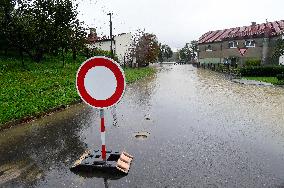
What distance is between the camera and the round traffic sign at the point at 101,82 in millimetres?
4699

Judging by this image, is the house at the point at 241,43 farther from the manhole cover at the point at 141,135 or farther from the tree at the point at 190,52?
the tree at the point at 190,52

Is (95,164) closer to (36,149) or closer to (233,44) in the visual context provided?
(36,149)

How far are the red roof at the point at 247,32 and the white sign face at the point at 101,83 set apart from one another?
4944 centimetres

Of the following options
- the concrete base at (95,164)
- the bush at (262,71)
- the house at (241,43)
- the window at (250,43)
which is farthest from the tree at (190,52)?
the concrete base at (95,164)

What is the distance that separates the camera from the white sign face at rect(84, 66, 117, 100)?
4.71m

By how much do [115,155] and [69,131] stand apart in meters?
2.95

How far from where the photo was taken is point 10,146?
6500mm

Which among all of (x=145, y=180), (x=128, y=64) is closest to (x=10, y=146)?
(x=145, y=180)

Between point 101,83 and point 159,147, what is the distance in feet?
7.29

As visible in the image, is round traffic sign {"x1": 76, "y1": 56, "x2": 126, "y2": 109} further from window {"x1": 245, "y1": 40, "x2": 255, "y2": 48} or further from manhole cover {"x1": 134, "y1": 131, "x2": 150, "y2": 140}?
window {"x1": 245, "y1": 40, "x2": 255, "y2": 48}

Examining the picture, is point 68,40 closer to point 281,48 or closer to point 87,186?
point 281,48

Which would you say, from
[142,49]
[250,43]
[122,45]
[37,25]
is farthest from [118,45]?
[37,25]

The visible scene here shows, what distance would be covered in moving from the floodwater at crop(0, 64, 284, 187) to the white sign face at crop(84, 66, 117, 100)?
122cm

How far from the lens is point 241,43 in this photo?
5809 centimetres
